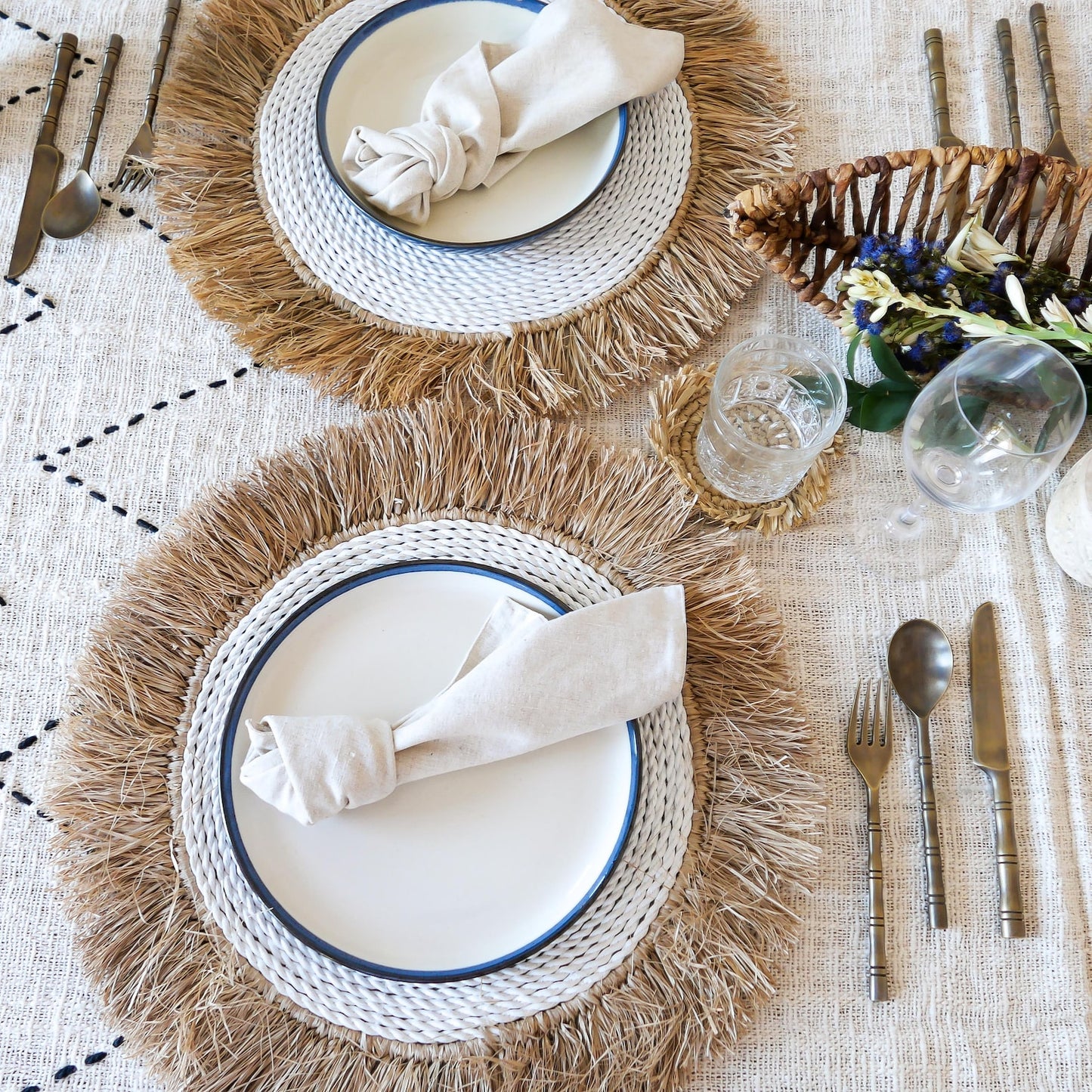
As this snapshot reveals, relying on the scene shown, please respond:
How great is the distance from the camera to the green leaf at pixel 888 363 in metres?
0.75

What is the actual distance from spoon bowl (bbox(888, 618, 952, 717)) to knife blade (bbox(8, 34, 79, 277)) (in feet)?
2.85

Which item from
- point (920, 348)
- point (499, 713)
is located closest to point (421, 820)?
point (499, 713)

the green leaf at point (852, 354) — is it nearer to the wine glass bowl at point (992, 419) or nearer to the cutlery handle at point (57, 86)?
the wine glass bowl at point (992, 419)

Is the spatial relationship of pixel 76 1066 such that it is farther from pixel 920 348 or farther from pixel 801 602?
pixel 920 348

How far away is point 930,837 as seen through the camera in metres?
0.70

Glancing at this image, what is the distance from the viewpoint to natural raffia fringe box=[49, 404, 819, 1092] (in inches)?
24.5

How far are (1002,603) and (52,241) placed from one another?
0.94m

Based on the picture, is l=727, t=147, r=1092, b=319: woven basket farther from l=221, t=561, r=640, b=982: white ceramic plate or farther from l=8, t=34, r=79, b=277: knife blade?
l=8, t=34, r=79, b=277: knife blade

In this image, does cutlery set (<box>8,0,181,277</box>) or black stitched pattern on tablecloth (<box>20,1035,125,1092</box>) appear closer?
black stitched pattern on tablecloth (<box>20,1035,125,1092</box>)

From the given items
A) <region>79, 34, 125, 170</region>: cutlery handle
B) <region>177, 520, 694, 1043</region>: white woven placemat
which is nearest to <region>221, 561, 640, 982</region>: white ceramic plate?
<region>177, 520, 694, 1043</region>: white woven placemat

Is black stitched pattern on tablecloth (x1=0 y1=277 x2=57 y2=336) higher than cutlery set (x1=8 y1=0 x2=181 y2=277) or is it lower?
lower

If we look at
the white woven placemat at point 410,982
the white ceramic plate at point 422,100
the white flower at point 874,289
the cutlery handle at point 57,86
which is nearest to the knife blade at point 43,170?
the cutlery handle at point 57,86

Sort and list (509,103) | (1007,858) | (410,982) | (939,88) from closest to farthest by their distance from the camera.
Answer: (410,982), (1007,858), (509,103), (939,88)

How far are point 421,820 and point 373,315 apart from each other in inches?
17.3
